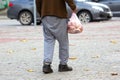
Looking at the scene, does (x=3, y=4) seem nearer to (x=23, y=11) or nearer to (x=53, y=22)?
(x=23, y=11)

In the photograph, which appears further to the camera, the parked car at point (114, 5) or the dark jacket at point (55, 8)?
the parked car at point (114, 5)

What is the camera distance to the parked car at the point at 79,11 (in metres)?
24.7

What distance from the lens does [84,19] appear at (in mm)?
24781

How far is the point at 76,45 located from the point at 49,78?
5.14 m

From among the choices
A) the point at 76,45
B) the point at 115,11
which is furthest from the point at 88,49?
the point at 115,11

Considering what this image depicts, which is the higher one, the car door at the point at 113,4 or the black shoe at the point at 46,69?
the black shoe at the point at 46,69

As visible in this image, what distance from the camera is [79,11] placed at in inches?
977

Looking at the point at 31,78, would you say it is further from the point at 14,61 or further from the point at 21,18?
the point at 21,18

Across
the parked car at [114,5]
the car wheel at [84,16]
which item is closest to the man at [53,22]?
the car wheel at [84,16]

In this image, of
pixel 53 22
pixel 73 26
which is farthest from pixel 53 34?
pixel 73 26

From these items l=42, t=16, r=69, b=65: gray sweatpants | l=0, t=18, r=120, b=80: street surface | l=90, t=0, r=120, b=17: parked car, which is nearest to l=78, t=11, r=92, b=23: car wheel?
l=90, t=0, r=120, b=17: parked car

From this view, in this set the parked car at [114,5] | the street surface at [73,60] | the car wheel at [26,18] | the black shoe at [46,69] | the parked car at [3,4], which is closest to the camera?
the street surface at [73,60]

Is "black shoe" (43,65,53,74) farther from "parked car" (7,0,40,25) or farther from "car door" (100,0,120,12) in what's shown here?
"car door" (100,0,120,12)

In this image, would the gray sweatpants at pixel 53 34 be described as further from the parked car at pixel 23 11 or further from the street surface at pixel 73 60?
the parked car at pixel 23 11
